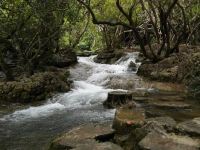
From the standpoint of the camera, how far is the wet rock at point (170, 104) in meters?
11.6

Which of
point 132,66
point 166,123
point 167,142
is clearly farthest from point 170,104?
point 132,66

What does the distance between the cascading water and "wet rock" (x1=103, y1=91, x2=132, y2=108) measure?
356 millimetres

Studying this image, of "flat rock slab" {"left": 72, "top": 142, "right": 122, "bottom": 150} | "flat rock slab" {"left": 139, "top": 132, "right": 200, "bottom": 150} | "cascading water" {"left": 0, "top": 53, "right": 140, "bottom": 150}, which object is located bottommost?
"cascading water" {"left": 0, "top": 53, "right": 140, "bottom": 150}

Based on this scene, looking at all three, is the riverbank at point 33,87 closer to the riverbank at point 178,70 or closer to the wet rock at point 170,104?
the riverbank at point 178,70

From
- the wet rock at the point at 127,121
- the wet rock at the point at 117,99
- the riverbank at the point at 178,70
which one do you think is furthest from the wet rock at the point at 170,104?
the wet rock at the point at 127,121

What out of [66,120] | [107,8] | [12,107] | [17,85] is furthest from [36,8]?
[107,8]

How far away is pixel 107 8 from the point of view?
1056 inches

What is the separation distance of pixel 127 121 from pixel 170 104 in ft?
11.5

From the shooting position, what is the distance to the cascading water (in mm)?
9891

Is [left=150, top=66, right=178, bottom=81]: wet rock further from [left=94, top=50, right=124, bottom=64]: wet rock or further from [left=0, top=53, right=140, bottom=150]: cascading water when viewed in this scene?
[left=94, top=50, right=124, bottom=64]: wet rock

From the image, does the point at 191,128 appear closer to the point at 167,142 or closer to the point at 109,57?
the point at 167,142

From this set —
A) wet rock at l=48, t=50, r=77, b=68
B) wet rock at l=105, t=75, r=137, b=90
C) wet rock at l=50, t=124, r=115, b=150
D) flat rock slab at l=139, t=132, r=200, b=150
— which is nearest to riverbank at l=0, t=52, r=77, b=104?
wet rock at l=105, t=75, r=137, b=90

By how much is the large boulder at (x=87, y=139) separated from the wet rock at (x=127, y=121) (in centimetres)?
45

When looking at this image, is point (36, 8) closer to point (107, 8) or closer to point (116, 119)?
point (116, 119)
